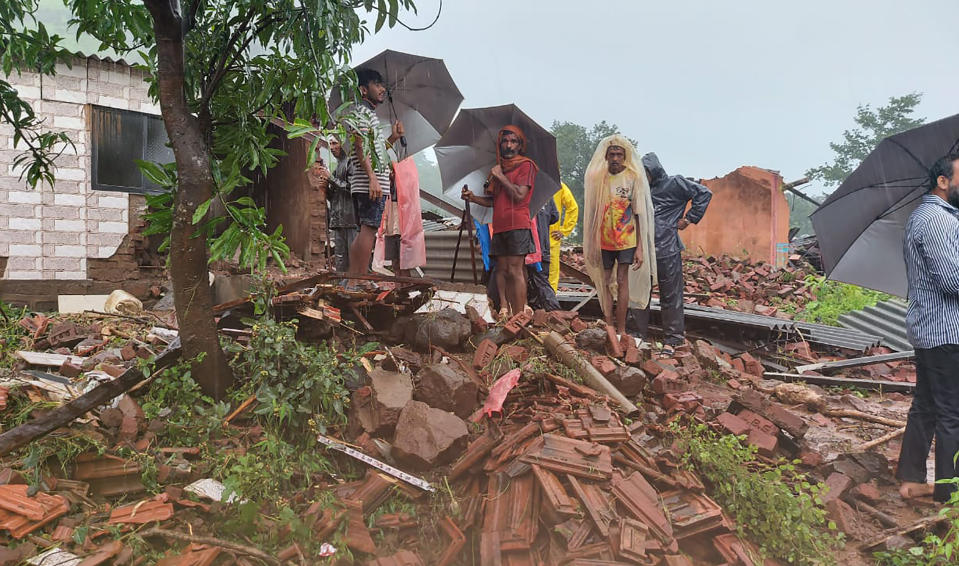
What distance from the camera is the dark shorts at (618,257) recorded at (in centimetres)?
584

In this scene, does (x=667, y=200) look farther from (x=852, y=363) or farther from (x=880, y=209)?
(x=852, y=363)

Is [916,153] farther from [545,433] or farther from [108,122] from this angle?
[108,122]

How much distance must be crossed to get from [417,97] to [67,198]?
550 cm

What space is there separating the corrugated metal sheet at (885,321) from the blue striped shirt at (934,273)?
4.68 metres

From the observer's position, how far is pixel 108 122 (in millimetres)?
8203

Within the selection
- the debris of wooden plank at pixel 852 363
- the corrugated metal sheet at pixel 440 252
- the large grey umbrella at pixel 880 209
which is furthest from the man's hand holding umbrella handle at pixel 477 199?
the corrugated metal sheet at pixel 440 252

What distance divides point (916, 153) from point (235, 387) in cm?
488

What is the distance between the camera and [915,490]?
11.4 feet

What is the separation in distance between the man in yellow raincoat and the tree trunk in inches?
187

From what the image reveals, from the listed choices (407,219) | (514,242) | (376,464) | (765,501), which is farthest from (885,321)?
(376,464)

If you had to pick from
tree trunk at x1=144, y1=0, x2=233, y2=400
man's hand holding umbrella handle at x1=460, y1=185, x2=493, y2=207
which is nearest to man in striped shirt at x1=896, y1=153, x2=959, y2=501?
man's hand holding umbrella handle at x1=460, y1=185, x2=493, y2=207

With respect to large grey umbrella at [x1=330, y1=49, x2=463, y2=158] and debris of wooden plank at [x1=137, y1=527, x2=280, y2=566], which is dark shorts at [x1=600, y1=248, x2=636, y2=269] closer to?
large grey umbrella at [x1=330, y1=49, x2=463, y2=158]

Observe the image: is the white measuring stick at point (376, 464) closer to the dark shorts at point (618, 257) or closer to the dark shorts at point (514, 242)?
the dark shorts at point (514, 242)

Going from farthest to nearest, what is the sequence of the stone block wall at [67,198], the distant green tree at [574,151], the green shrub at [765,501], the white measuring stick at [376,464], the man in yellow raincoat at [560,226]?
the distant green tree at [574,151] < the stone block wall at [67,198] < the man in yellow raincoat at [560,226] < the white measuring stick at [376,464] < the green shrub at [765,501]
